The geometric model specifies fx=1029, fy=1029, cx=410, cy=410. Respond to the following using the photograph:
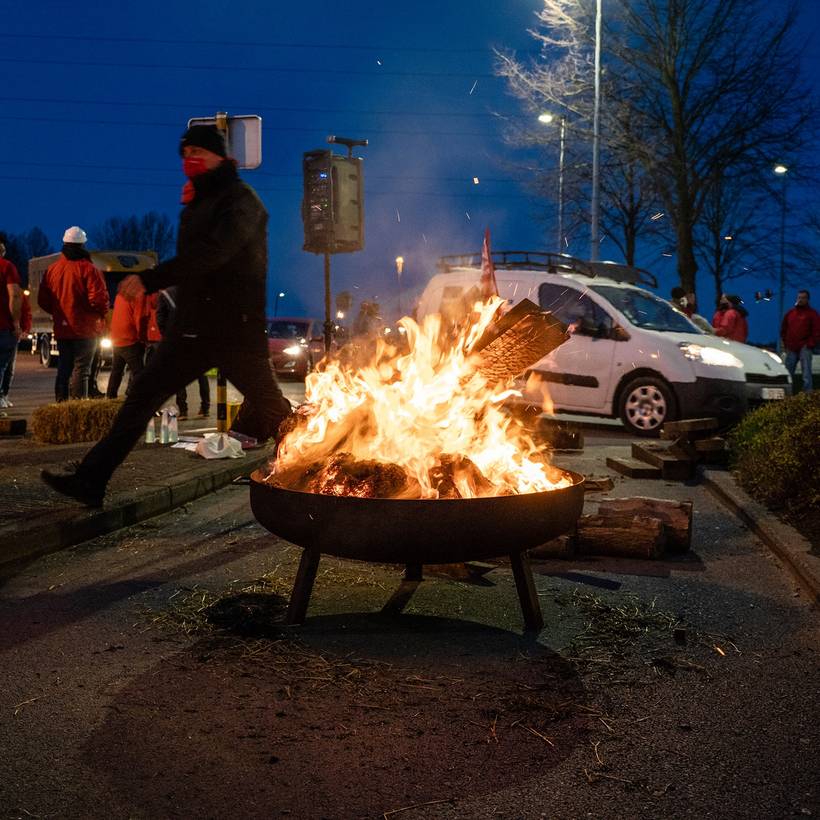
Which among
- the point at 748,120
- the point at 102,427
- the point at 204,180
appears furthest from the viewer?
the point at 748,120

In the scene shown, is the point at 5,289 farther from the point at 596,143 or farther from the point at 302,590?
the point at 596,143

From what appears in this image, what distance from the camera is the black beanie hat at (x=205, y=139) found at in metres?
6.21

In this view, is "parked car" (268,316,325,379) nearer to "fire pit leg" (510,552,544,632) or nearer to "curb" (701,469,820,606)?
"curb" (701,469,820,606)

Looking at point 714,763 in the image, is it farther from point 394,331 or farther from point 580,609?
point 394,331

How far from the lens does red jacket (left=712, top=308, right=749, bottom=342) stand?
61.1 ft

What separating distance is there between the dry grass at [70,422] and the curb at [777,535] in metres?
6.08

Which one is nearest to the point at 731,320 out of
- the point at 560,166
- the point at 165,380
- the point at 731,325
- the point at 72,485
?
A: the point at 731,325

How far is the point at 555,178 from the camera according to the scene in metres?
36.3

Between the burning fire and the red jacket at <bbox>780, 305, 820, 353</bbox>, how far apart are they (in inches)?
600

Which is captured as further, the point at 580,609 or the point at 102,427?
the point at 102,427

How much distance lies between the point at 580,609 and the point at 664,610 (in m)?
0.42

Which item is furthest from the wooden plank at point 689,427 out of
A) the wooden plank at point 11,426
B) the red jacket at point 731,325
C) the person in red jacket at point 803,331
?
the person in red jacket at point 803,331

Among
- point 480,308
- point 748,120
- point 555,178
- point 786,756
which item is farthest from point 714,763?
point 555,178

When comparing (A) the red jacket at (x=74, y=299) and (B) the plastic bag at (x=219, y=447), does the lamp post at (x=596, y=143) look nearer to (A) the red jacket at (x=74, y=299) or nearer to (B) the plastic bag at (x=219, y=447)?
(A) the red jacket at (x=74, y=299)
